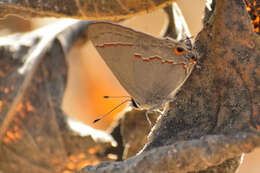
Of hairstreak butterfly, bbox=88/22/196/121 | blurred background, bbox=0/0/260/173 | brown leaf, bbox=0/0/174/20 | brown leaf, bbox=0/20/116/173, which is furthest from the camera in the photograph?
blurred background, bbox=0/0/260/173

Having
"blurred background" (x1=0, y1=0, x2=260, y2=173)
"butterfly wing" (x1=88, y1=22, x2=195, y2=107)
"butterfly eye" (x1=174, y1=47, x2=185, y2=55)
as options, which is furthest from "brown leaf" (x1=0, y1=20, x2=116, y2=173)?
"blurred background" (x1=0, y1=0, x2=260, y2=173)

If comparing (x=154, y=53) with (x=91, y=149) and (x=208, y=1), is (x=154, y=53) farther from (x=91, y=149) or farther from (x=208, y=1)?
(x=91, y=149)

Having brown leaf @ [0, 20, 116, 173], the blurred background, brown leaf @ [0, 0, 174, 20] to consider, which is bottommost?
the blurred background

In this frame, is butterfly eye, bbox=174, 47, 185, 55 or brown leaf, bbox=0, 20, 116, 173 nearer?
butterfly eye, bbox=174, 47, 185, 55

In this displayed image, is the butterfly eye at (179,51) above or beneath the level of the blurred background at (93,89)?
above

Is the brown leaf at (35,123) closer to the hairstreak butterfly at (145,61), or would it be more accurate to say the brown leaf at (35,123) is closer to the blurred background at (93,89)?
the hairstreak butterfly at (145,61)

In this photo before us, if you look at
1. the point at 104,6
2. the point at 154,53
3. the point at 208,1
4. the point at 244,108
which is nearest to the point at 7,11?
the point at 104,6

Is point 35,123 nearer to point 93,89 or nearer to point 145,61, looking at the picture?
point 145,61

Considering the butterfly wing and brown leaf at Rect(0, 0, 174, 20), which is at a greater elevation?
brown leaf at Rect(0, 0, 174, 20)

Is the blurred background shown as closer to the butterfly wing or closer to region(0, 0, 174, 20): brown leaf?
the butterfly wing

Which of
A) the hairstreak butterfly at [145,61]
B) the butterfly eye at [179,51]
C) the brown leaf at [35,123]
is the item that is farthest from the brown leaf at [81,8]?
the brown leaf at [35,123]
